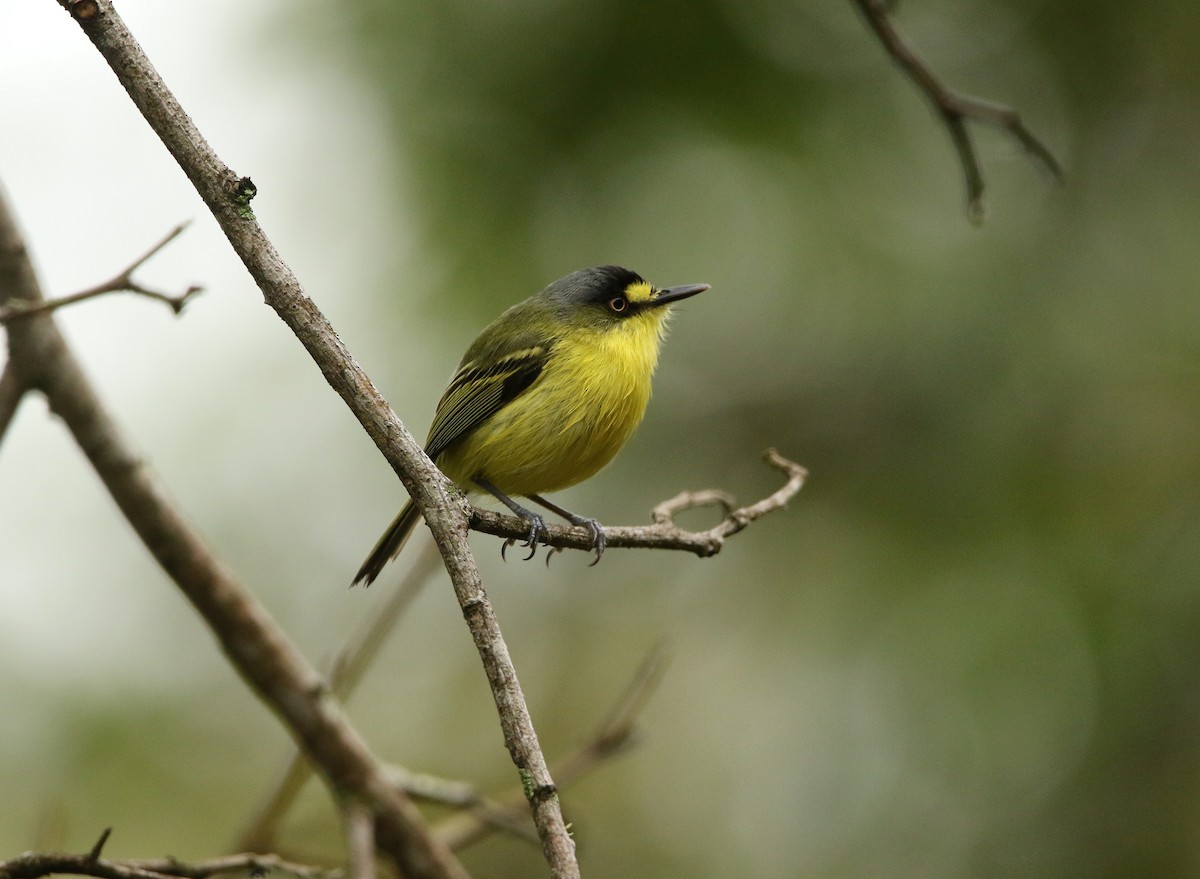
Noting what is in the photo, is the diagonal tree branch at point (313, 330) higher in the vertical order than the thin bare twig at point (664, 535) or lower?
higher

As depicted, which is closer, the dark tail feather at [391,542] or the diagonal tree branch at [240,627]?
the diagonal tree branch at [240,627]

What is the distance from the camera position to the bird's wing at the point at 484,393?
4.68 metres

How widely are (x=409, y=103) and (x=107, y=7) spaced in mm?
6499

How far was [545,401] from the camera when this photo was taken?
4.58 m

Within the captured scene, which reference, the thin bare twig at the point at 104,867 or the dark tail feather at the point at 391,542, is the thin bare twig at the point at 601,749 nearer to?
the dark tail feather at the point at 391,542

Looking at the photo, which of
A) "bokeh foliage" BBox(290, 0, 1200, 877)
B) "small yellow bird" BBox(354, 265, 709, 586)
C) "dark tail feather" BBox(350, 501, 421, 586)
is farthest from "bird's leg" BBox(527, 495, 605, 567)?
"bokeh foliage" BBox(290, 0, 1200, 877)

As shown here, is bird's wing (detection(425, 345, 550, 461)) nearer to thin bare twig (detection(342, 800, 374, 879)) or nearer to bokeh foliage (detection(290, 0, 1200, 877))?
thin bare twig (detection(342, 800, 374, 879))

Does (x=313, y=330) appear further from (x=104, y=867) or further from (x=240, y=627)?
(x=240, y=627)

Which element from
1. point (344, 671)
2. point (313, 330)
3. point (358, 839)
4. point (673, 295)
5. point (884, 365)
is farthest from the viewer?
point (884, 365)

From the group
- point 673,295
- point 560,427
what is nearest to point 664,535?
point 560,427

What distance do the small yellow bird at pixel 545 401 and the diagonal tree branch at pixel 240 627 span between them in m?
0.68

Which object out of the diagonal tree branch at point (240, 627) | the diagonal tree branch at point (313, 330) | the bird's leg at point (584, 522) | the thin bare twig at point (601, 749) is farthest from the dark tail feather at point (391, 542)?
the diagonal tree branch at point (313, 330)

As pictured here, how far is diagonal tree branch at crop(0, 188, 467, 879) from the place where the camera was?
11.0ft

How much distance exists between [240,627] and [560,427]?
5.07 ft
